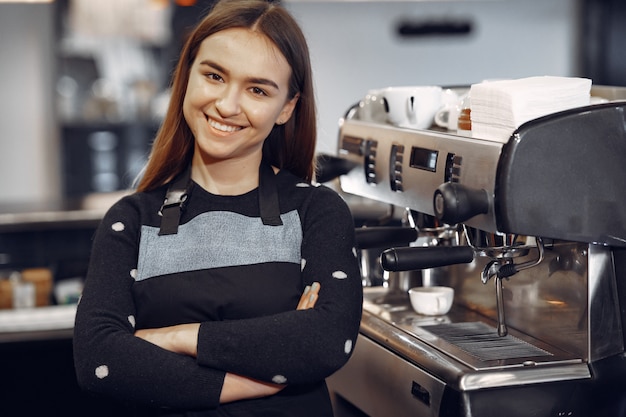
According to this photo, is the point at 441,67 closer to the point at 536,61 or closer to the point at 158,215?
the point at 536,61

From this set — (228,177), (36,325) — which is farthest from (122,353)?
(36,325)

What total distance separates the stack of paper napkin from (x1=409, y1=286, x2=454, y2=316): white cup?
0.41 m

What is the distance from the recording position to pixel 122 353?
4.20ft

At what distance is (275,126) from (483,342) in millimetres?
476

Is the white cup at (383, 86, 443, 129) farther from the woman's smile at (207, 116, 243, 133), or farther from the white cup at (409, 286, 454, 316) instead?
the woman's smile at (207, 116, 243, 133)

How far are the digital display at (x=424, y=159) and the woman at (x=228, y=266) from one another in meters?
0.14

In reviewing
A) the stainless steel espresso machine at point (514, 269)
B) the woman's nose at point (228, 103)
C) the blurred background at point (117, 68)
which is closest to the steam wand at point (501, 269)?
the stainless steel espresso machine at point (514, 269)

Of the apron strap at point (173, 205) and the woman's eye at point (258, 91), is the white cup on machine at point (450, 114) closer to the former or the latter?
the woman's eye at point (258, 91)

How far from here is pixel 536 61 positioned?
7.36 m

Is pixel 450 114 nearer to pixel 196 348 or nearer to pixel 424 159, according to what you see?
pixel 424 159

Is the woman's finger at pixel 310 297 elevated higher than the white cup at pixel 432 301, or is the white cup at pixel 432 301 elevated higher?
the woman's finger at pixel 310 297

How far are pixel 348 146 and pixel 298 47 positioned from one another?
395mm

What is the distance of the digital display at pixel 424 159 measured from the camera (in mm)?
1383

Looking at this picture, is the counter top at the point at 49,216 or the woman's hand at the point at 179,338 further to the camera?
the counter top at the point at 49,216
